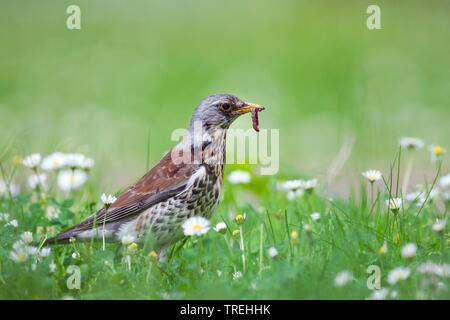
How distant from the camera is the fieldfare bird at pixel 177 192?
12.5 ft

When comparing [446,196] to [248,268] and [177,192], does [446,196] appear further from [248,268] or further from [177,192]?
[177,192]

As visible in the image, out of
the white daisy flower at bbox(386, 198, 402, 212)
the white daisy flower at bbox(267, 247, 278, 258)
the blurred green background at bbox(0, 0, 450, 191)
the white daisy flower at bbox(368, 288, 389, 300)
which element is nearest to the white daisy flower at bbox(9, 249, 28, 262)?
the white daisy flower at bbox(267, 247, 278, 258)

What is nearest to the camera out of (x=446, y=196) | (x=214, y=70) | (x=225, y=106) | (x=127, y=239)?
(x=127, y=239)

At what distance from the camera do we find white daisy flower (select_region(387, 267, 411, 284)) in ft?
9.71

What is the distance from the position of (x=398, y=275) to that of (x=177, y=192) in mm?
1494

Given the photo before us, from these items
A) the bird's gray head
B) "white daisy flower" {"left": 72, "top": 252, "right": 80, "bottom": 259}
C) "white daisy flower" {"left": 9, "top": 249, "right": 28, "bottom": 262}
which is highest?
the bird's gray head

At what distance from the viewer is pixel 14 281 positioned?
3148 mm

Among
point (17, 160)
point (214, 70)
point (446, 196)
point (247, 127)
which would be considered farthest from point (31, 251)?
point (214, 70)

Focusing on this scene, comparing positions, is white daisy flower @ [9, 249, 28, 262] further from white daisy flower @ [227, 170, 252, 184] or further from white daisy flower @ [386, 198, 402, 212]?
white daisy flower @ [227, 170, 252, 184]

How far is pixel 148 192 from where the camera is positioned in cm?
396

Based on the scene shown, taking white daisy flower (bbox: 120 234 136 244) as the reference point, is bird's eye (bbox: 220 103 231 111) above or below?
above

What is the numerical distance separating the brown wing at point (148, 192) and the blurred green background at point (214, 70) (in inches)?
83.5

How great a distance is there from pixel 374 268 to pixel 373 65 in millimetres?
6498
